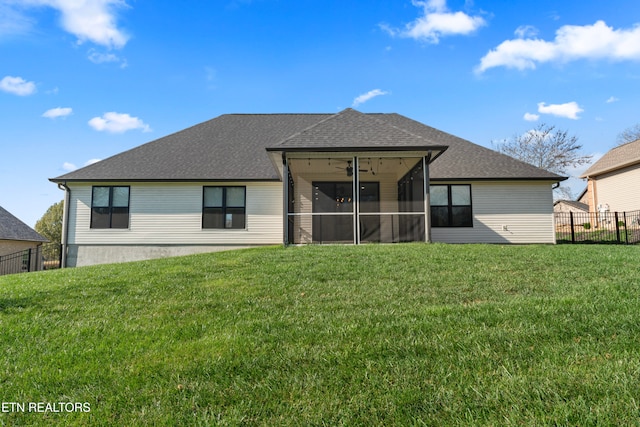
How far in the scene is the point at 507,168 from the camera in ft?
45.4

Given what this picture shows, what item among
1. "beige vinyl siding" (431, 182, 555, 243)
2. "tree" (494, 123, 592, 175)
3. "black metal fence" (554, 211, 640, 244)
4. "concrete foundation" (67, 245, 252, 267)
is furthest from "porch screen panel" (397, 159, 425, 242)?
"tree" (494, 123, 592, 175)

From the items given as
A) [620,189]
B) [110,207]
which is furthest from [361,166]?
[620,189]

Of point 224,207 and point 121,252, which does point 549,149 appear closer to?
point 224,207

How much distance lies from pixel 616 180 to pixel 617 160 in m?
1.17

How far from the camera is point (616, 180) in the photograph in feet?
71.4

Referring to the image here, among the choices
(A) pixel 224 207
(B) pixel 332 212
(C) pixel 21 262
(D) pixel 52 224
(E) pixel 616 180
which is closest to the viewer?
(B) pixel 332 212

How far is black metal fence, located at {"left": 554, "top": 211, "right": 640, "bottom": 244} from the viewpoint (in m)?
15.9

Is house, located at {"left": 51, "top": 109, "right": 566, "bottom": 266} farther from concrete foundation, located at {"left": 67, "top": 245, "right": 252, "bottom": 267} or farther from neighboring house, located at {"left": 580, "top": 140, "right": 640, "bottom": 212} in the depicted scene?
neighboring house, located at {"left": 580, "top": 140, "right": 640, "bottom": 212}

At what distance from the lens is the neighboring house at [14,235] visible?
2050 cm

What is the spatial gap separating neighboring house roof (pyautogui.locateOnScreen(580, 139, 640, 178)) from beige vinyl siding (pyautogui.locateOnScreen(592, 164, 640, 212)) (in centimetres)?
45

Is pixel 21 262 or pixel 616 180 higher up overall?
pixel 616 180

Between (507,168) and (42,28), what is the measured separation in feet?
50.2

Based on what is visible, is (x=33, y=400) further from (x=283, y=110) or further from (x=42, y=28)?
(x=283, y=110)

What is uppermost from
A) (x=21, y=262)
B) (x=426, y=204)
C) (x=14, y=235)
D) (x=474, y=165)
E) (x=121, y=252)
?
(x=474, y=165)
